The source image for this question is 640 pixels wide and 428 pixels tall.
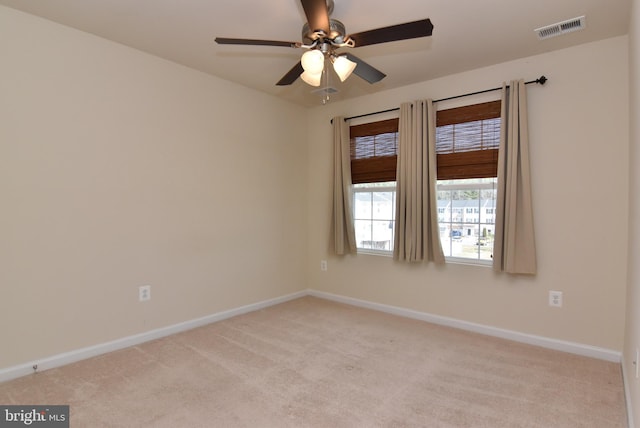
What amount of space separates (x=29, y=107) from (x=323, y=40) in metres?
2.11

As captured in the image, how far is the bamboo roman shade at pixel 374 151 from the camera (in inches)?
153

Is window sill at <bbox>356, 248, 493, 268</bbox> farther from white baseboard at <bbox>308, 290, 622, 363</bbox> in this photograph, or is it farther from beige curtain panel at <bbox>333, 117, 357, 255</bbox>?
white baseboard at <bbox>308, 290, 622, 363</bbox>

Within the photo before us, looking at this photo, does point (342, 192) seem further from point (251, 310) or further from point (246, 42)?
point (246, 42)

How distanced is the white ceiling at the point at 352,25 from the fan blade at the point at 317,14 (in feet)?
1.45

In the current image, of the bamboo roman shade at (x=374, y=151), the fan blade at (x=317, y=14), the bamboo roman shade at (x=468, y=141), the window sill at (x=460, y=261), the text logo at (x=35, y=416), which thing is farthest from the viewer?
the bamboo roman shade at (x=374, y=151)

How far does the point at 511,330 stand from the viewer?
3148mm

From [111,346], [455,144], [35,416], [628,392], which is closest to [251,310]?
[111,346]

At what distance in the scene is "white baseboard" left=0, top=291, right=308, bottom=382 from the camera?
7.89 feet

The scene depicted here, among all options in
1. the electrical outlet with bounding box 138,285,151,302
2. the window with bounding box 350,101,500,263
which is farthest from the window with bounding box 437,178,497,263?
the electrical outlet with bounding box 138,285,151,302

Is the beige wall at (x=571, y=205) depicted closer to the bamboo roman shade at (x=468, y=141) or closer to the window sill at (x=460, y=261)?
the window sill at (x=460, y=261)

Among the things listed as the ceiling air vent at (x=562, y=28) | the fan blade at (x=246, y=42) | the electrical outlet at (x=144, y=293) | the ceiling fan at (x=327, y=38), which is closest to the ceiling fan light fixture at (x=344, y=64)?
the ceiling fan at (x=327, y=38)

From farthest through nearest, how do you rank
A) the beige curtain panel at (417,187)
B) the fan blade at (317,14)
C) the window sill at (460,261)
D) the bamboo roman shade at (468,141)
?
the beige curtain panel at (417,187)
the window sill at (460,261)
the bamboo roman shade at (468,141)
the fan blade at (317,14)

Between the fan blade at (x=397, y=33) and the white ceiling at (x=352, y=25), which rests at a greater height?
the white ceiling at (x=352, y=25)

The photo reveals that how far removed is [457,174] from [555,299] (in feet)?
4.45
